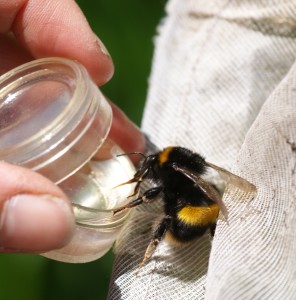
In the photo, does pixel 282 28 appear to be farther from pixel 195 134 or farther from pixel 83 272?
pixel 83 272

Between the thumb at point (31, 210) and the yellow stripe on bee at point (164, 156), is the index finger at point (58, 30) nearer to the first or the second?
the yellow stripe on bee at point (164, 156)

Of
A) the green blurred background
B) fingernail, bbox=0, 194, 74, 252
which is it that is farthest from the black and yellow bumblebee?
the green blurred background

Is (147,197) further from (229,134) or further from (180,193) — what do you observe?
(229,134)

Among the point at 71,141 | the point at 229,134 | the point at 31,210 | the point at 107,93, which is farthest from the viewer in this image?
the point at 107,93

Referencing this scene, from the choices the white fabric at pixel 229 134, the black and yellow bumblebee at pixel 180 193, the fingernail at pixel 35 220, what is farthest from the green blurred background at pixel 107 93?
the fingernail at pixel 35 220

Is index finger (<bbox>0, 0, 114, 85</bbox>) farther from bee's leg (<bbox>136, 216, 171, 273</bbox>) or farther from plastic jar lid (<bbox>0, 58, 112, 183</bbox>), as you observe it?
bee's leg (<bbox>136, 216, 171, 273</bbox>)

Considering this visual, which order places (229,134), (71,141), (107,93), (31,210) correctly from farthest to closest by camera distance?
1. (107,93)
2. (229,134)
3. (71,141)
4. (31,210)

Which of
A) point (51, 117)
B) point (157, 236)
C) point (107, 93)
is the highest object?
point (51, 117)

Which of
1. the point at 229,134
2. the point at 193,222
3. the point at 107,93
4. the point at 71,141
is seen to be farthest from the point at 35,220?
the point at 107,93
